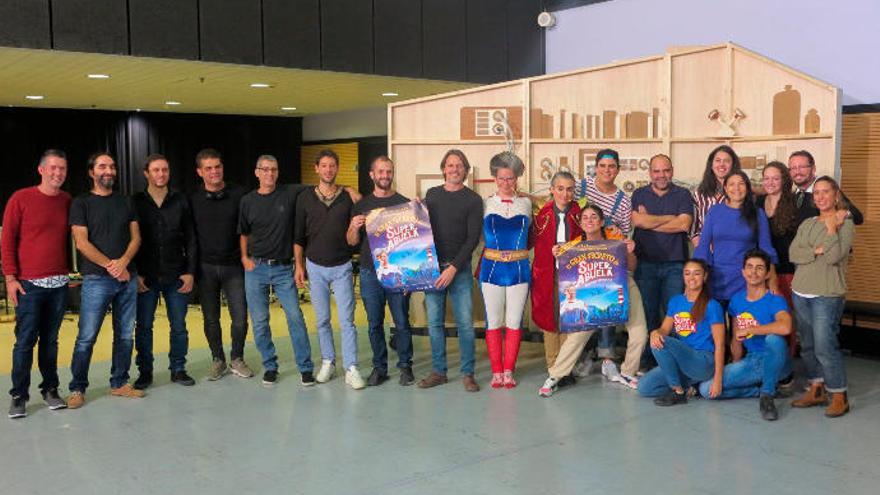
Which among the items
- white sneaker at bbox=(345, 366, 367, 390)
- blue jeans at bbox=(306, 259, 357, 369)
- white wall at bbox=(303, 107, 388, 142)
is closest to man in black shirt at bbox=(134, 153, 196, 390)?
blue jeans at bbox=(306, 259, 357, 369)

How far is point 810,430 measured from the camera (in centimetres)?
470

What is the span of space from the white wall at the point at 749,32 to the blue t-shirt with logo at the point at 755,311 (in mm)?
2458

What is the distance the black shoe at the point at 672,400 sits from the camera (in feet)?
17.0

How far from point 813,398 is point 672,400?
804 millimetres

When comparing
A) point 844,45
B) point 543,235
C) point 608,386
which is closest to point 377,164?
point 543,235

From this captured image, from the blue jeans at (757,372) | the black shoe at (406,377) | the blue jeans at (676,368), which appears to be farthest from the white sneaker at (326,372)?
the blue jeans at (757,372)

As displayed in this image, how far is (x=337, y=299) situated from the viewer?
564cm

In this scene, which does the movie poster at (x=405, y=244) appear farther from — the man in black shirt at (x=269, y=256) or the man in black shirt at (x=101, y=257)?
the man in black shirt at (x=101, y=257)

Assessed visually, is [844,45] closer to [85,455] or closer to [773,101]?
[773,101]

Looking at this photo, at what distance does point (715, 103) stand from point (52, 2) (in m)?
4.82

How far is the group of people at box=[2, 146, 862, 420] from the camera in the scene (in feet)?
16.5

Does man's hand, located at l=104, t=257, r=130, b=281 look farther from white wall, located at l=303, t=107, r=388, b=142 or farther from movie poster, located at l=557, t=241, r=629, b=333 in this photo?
white wall, located at l=303, t=107, r=388, b=142

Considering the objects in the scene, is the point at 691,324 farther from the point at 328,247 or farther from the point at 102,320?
the point at 102,320

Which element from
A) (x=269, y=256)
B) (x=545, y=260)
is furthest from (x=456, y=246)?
(x=269, y=256)
